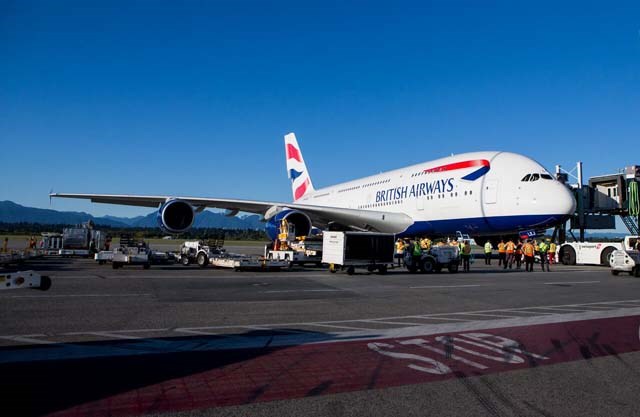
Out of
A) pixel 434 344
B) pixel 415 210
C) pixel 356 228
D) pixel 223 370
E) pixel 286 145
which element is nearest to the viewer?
pixel 223 370

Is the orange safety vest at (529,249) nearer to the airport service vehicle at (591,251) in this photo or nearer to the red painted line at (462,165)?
the red painted line at (462,165)

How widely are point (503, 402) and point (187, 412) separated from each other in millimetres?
2657

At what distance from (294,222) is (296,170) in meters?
18.9

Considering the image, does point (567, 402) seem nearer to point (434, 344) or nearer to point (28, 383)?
point (434, 344)

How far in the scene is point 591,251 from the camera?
26.2 m

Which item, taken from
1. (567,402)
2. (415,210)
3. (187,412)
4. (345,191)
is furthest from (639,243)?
(187,412)

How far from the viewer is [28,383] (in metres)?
4.51

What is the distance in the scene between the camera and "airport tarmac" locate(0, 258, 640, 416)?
4168 mm

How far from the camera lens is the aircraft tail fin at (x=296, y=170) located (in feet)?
135

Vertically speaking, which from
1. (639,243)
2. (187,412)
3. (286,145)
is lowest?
(187,412)

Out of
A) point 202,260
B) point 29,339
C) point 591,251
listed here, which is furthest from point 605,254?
point 29,339

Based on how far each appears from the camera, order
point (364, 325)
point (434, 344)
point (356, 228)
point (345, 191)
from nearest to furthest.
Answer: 1. point (434, 344)
2. point (364, 325)
3. point (356, 228)
4. point (345, 191)

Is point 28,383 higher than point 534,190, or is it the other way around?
point 534,190

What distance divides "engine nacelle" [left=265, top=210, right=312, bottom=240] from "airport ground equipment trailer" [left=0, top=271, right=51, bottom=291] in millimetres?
18863
